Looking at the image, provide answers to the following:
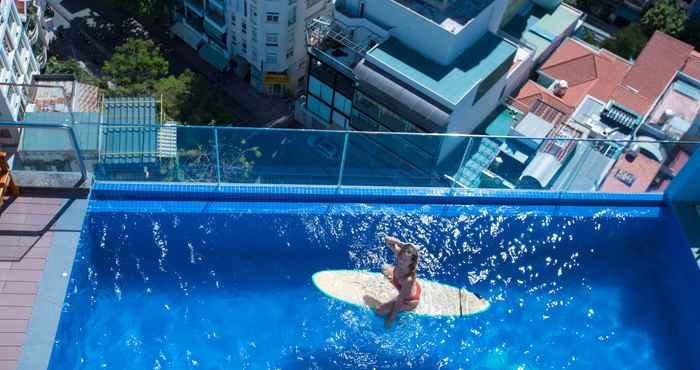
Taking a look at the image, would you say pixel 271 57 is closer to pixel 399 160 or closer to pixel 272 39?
pixel 272 39

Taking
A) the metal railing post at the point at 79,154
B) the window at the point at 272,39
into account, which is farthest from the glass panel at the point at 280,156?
the window at the point at 272,39

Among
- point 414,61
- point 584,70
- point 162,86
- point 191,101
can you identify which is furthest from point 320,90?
point 584,70

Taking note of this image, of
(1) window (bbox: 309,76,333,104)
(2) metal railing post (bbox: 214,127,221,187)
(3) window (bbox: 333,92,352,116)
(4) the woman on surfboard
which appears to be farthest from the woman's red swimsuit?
(1) window (bbox: 309,76,333,104)

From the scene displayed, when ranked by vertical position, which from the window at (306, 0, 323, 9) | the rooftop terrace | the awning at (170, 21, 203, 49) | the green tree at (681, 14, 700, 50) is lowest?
the awning at (170, 21, 203, 49)

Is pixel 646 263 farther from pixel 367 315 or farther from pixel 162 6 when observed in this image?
pixel 162 6

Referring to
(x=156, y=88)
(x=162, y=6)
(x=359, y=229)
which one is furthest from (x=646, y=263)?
(x=162, y=6)

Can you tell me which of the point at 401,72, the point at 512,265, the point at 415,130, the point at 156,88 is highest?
the point at 512,265

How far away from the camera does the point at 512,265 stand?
11820mm

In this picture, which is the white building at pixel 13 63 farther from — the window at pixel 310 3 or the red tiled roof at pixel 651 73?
the red tiled roof at pixel 651 73

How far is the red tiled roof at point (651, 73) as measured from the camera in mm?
24297

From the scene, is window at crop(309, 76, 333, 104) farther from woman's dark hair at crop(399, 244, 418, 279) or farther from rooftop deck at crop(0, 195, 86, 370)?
rooftop deck at crop(0, 195, 86, 370)

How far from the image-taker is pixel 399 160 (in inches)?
448

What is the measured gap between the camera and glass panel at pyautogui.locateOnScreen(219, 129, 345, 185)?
10.4m

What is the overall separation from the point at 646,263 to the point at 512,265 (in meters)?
2.67
